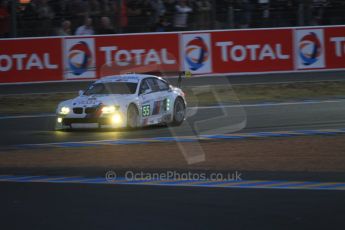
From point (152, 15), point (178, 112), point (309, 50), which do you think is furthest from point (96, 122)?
point (309, 50)

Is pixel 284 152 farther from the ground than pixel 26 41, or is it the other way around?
pixel 26 41

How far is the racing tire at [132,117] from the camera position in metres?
14.4

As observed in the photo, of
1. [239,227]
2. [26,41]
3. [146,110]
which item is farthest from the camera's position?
[26,41]

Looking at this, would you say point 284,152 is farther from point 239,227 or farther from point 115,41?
point 115,41

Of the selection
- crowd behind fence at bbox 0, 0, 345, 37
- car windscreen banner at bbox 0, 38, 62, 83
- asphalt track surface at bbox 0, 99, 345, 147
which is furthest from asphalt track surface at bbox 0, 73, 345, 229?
crowd behind fence at bbox 0, 0, 345, 37

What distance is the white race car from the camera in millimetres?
14195

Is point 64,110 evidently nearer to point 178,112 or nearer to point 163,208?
point 178,112

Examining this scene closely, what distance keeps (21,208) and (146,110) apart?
24.1 ft

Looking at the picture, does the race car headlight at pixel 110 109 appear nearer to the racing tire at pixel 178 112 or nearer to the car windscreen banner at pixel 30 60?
the racing tire at pixel 178 112

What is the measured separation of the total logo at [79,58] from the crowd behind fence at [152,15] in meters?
0.52

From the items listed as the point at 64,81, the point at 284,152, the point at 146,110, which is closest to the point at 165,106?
the point at 146,110

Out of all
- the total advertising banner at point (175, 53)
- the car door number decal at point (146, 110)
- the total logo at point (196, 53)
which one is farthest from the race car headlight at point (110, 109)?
the total logo at point (196, 53)

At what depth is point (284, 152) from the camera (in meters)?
11.6

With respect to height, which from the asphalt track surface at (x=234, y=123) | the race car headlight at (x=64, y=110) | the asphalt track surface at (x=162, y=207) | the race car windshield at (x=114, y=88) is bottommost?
the asphalt track surface at (x=234, y=123)
